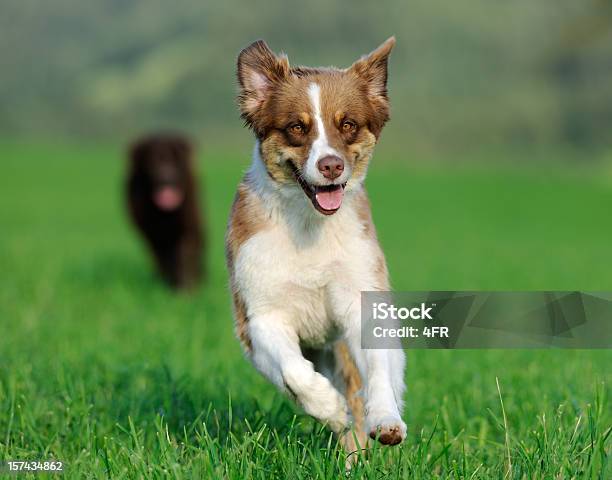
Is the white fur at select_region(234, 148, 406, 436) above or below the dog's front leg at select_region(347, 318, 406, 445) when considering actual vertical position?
above

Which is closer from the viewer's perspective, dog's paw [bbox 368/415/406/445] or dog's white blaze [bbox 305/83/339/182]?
dog's paw [bbox 368/415/406/445]

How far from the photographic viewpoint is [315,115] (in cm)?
414

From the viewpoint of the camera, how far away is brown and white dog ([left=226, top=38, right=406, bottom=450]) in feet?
13.1

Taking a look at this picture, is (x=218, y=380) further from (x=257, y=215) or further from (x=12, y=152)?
(x=12, y=152)

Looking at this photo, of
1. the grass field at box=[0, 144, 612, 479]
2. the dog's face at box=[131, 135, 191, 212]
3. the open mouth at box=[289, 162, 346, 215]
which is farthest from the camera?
the dog's face at box=[131, 135, 191, 212]

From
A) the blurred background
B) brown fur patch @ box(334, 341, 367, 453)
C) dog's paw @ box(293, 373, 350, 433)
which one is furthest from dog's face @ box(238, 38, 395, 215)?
brown fur patch @ box(334, 341, 367, 453)

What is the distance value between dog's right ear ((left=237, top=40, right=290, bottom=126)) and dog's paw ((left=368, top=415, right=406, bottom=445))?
1.62m

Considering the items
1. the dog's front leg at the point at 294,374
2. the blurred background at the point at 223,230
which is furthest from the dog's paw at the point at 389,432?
the dog's front leg at the point at 294,374

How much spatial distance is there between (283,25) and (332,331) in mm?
97914

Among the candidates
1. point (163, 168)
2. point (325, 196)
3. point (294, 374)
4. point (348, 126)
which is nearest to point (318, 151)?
point (325, 196)

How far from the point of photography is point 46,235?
1723cm

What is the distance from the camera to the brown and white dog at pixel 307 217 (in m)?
4.01

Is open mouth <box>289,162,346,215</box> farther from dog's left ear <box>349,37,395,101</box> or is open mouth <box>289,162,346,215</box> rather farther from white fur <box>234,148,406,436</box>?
dog's left ear <box>349,37,395,101</box>

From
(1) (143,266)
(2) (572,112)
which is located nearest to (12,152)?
(1) (143,266)
